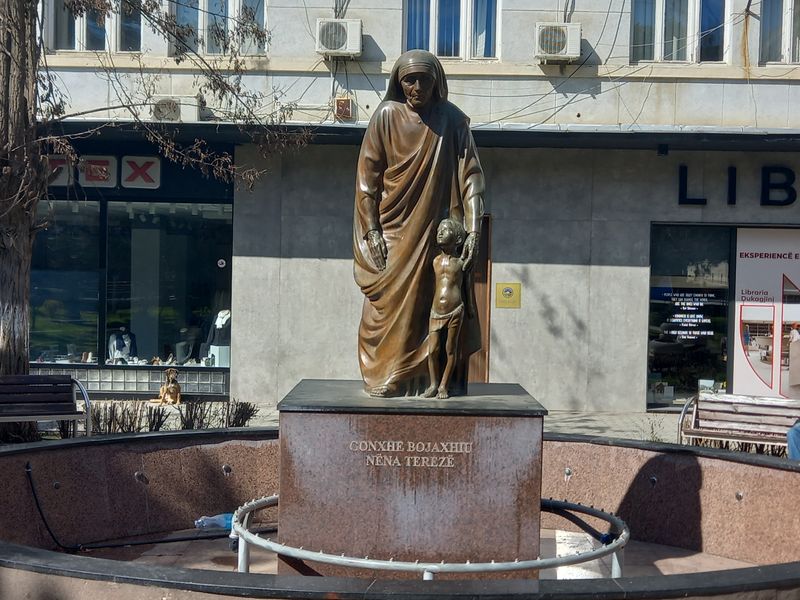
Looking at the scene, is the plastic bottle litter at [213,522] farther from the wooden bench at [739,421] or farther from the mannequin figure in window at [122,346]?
the mannequin figure in window at [122,346]

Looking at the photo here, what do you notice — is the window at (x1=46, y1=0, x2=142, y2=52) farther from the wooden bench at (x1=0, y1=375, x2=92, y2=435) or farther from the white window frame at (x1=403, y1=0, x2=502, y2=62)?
the wooden bench at (x1=0, y1=375, x2=92, y2=435)

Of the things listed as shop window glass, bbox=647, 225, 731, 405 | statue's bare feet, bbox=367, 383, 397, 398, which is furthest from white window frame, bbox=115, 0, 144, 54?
statue's bare feet, bbox=367, 383, 397, 398

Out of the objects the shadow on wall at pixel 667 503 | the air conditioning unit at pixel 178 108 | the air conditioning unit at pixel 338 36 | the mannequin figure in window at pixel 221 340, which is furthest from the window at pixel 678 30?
the shadow on wall at pixel 667 503

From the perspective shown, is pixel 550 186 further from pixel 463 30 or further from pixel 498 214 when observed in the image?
pixel 463 30

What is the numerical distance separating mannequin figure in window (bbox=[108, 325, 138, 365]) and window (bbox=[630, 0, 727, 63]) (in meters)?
9.03

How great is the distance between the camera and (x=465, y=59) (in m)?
16.8

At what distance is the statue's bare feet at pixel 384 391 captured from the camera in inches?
262

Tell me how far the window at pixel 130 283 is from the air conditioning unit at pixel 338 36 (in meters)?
3.41

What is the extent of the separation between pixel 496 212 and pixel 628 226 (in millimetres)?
2020

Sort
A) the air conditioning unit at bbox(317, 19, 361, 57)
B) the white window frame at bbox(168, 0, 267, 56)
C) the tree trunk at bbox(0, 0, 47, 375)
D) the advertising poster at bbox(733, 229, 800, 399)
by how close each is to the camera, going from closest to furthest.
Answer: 1. the tree trunk at bbox(0, 0, 47, 375)
2. the air conditioning unit at bbox(317, 19, 361, 57)
3. the white window frame at bbox(168, 0, 267, 56)
4. the advertising poster at bbox(733, 229, 800, 399)

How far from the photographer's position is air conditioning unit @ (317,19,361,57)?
1625 centimetres

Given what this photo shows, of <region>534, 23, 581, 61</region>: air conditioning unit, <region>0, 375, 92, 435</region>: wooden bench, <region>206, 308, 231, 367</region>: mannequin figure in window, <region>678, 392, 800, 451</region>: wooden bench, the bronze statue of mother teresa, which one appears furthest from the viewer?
<region>206, 308, 231, 367</region>: mannequin figure in window

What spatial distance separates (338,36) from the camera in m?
16.3

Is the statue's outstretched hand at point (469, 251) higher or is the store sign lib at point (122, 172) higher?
the store sign lib at point (122, 172)
